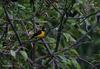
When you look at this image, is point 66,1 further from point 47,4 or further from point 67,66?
point 67,66

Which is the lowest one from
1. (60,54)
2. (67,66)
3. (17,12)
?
(67,66)

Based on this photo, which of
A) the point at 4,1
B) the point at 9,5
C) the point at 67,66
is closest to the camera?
the point at 4,1

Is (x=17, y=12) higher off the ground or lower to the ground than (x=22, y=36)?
higher

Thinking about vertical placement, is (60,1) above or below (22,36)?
above

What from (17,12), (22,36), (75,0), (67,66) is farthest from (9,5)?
(67,66)

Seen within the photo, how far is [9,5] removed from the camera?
176 centimetres

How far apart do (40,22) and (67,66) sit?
285mm

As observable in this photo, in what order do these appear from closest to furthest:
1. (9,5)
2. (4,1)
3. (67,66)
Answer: (4,1)
(9,5)
(67,66)

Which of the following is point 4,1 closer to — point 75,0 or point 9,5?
point 9,5

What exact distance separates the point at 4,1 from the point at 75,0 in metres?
0.33

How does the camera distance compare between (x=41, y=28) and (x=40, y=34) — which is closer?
(x=40, y=34)

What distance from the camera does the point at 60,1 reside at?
1.85m

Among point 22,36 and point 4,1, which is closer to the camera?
point 4,1

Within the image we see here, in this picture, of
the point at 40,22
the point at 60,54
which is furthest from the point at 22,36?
the point at 60,54
